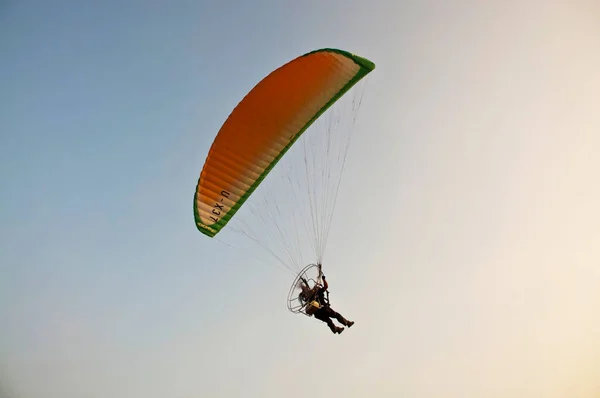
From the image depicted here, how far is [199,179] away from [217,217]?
106 centimetres

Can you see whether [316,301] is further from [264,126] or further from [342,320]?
[264,126]

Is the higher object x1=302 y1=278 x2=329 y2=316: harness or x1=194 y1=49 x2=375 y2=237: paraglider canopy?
x1=194 y1=49 x2=375 y2=237: paraglider canopy

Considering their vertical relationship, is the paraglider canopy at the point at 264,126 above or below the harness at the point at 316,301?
above

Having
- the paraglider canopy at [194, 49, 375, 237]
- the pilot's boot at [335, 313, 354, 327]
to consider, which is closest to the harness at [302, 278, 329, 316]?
the pilot's boot at [335, 313, 354, 327]

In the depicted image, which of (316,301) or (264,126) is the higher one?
(264,126)

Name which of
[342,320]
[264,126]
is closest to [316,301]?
[342,320]

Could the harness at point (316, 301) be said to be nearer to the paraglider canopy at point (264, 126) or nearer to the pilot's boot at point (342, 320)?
the pilot's boot at point (342, 320)

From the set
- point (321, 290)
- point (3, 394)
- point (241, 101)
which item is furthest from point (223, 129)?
point (3, 394)

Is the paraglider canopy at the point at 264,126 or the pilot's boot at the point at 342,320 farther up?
the paraglider canopy at the point at 264,126

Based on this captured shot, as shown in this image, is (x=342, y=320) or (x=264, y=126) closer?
(x=342, y=320)

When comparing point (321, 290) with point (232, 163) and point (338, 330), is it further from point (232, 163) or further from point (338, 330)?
point (232, 163)

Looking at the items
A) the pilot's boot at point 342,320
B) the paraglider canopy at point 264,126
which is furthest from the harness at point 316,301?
the paraglider canopy at point 264,126

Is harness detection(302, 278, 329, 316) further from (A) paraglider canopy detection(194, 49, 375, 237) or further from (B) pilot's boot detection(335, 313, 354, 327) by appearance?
(A) paraglider canopy detection(194, 49, 375, 237)

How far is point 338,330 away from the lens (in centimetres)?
931
